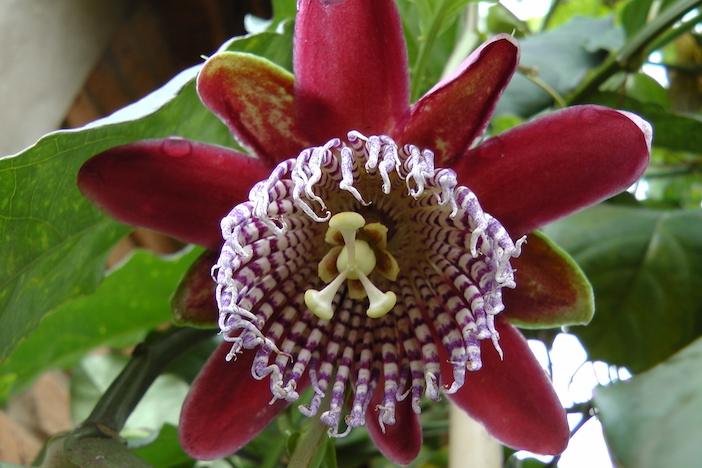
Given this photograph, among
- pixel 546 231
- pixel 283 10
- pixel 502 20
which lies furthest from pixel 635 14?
pixel 283 10

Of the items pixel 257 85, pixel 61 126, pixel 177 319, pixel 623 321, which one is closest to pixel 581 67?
pixel 623 321

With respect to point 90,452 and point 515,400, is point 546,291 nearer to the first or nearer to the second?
point 515,400

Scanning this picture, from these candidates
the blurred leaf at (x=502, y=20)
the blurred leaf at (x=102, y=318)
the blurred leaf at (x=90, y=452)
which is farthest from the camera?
the blurred leaf at (x=502, y=20)

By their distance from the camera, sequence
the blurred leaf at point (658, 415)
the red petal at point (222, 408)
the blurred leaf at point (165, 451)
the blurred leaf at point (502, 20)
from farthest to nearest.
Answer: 1. the blurred leaf at point (502, 20)
2. the blurred leaf at point (165, 451)
3. the red petal at point (222, 408)
4. the blurred leaf at point (658, 415)

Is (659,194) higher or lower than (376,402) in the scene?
lower

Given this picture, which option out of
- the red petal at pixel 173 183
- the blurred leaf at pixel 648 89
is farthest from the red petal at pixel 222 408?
the blurred leaf at pixel 648 89

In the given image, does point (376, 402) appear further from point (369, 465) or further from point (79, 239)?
point (369, 465)

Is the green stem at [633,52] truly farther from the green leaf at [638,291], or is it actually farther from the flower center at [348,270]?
the flower center at [348,270]
